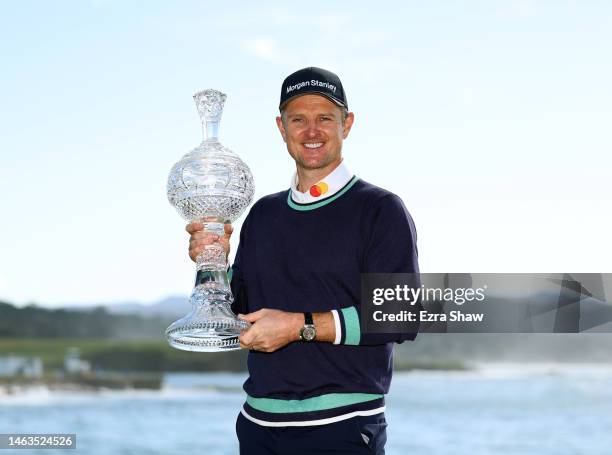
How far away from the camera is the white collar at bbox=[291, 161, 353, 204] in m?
2.41

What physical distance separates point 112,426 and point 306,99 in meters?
20.8

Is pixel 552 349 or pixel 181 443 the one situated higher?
pixel 552 349

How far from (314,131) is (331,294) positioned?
0.47m

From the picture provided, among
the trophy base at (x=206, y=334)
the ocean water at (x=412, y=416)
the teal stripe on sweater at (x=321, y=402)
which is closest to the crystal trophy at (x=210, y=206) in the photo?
the trophy base at (x=206, y=334)

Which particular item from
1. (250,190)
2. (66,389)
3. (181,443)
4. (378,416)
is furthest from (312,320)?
(66,389)

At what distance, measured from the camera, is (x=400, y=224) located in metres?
2.27

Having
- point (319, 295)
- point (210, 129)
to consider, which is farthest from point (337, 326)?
point (210, 129)

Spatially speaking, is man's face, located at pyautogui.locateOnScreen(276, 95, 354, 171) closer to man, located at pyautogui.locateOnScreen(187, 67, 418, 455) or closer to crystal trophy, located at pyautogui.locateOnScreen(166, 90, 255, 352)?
man, located at pyautogui.locateOnScreen(187, 67, 418, 455)

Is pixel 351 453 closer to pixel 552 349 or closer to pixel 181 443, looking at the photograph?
pixel 181 443

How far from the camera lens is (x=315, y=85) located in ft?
7.80

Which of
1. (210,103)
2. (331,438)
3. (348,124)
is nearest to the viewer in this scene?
(331,438)

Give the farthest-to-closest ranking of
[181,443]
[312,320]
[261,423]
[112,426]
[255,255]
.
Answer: [112,426]
[181,443]
[255,255]
[261,423]
[312,320]

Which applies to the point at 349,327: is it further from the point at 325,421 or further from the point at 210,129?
Result: the point at 210,129

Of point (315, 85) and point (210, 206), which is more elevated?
point (315, 85)
